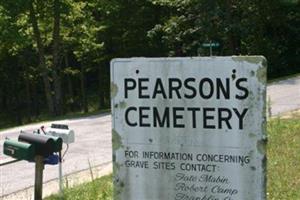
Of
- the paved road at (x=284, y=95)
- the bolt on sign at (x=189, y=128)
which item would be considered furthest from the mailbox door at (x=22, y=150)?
the paved road at (x=284, y=95)

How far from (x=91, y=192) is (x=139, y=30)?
94.3 ft

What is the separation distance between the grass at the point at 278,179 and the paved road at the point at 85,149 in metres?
1.66

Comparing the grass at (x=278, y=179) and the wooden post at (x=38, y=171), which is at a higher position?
the wooden post at (x=38, y=171)

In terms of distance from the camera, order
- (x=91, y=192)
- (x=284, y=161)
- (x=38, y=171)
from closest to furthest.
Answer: (x=38, y=171) < (x=91, y=192) < (x=284, y=161)

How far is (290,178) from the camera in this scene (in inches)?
288

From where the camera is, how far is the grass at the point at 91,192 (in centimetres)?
736

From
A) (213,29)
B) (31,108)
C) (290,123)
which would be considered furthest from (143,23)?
(290,123)

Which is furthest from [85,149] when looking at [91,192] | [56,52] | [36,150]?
[56,52]

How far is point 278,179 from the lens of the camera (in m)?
7.26

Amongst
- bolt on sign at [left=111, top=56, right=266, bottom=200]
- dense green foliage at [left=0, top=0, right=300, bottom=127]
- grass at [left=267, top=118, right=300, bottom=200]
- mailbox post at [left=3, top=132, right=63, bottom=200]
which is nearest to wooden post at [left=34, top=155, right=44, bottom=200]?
mailbox post at [left=3, top=132, right=63, bottom=200]

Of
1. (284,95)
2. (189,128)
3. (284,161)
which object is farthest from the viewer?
(284,95)

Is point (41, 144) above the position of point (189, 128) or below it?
below

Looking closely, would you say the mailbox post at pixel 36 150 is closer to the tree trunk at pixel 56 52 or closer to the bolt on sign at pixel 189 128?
the bolt on sign at pixel 189 128

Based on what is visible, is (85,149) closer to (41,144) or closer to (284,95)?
(41,144)
